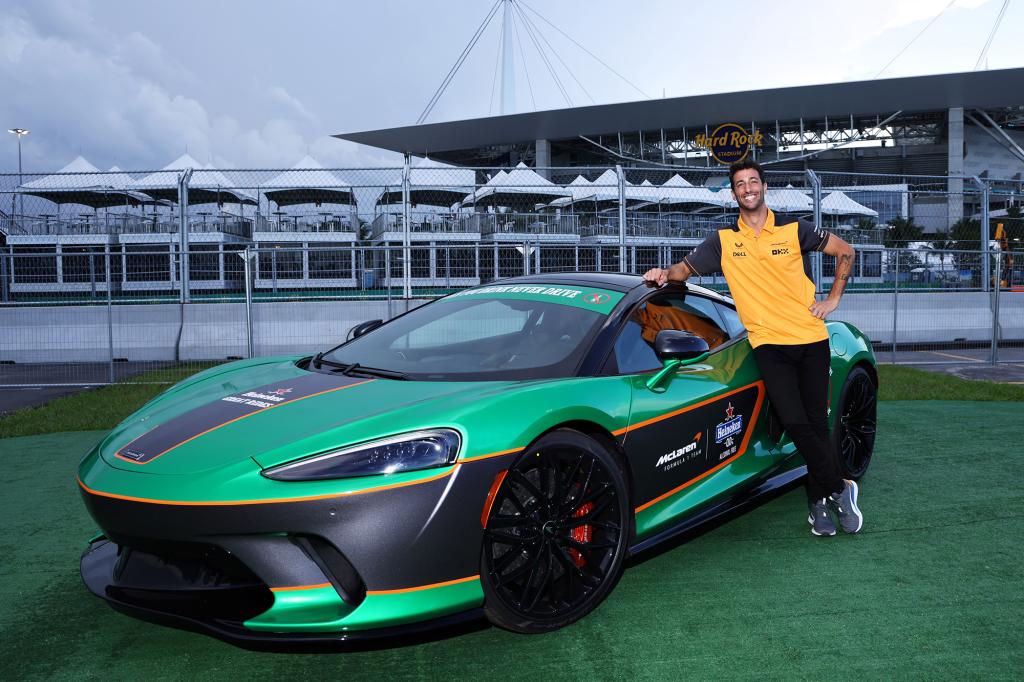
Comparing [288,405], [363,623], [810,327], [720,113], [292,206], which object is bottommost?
[363,623]

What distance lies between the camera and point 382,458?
2.44 metres

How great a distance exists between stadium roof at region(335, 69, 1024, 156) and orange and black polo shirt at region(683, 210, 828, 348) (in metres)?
51.1

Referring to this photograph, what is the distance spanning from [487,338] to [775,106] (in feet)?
175

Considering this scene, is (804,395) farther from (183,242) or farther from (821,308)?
(183,242)

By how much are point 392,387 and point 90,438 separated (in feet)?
15.0

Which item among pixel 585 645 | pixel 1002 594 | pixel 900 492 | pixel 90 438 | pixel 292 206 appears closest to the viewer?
pixel 585 645

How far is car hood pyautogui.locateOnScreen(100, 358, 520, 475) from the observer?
8.21 feet

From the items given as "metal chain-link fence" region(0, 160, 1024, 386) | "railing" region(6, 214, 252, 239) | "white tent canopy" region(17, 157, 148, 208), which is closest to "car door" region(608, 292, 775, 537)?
"metal chain-link fence" region(0, 160, 1024, 386)

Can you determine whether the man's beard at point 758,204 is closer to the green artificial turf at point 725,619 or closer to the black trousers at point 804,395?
the black trousers at point 804,395

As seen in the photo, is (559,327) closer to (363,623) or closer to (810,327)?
(810,327)

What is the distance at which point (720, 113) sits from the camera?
175 feet

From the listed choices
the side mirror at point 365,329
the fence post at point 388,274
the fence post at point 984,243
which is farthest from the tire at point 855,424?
the fence post at point 984,243

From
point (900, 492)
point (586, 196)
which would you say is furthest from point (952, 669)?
point (586, 196)

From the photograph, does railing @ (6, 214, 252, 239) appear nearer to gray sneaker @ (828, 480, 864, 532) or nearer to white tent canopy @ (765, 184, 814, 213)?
white tent canopy @ (765, 184, 814, 213)
